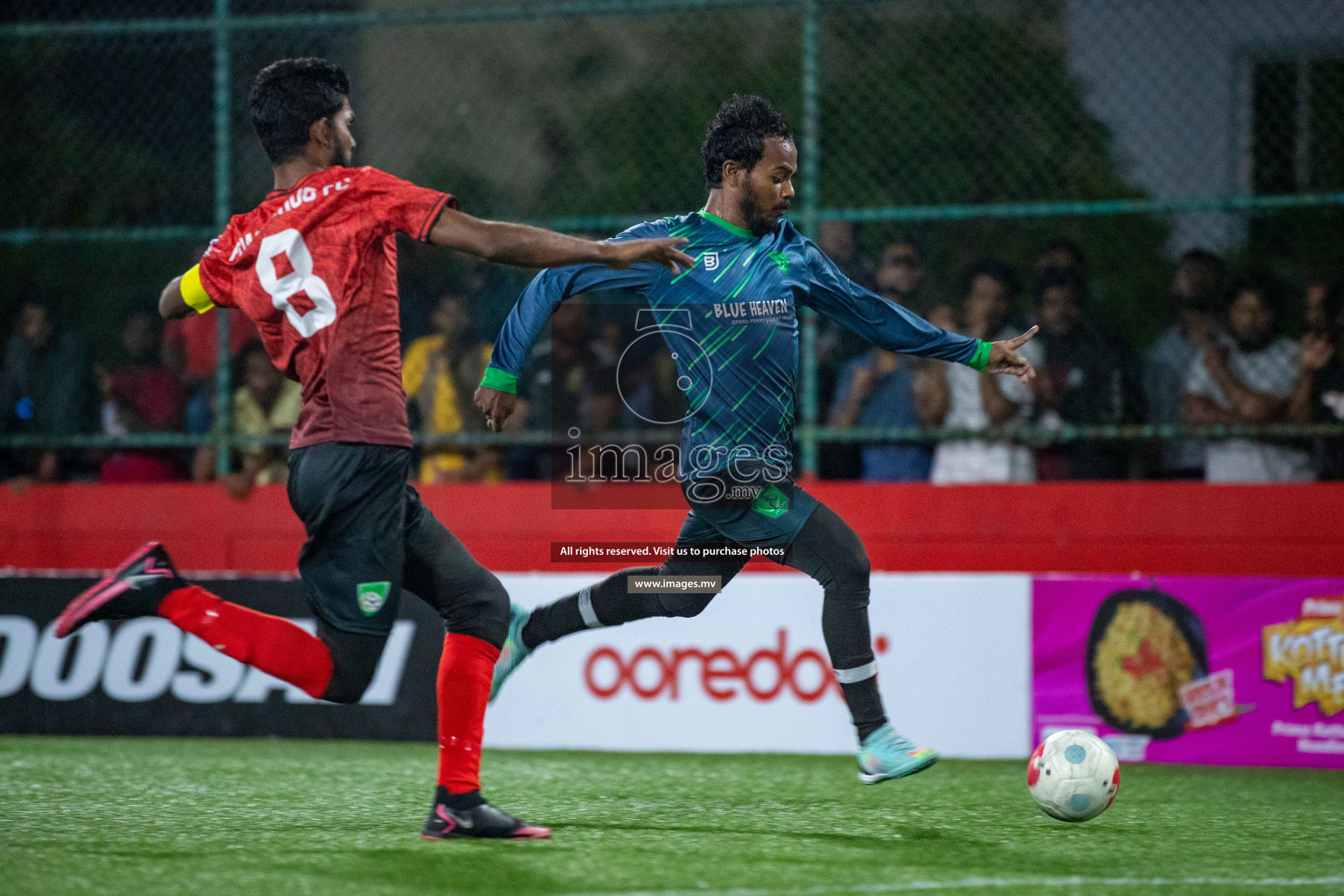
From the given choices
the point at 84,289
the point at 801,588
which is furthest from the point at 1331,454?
the point at 84,289

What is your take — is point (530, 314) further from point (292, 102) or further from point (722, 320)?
point (292, 102)

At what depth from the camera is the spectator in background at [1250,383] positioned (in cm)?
735

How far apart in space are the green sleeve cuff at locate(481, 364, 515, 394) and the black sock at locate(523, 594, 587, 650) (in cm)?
Result: 86

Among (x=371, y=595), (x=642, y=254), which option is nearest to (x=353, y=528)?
(x=371, y=595)

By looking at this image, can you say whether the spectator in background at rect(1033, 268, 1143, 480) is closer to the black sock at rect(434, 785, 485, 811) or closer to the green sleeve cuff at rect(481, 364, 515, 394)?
the green sleeve cuff at rect(481, 364, 515, 394)

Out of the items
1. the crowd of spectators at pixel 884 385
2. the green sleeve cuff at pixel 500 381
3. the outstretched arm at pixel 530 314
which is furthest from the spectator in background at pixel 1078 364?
the green sleeve cuff at pixel 500 381

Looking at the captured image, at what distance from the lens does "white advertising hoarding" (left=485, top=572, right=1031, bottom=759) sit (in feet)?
22.9

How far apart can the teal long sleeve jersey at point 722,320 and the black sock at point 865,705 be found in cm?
76

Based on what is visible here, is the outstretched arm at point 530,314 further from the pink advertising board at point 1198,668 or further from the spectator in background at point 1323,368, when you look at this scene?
the spectator in background at point 1323,368

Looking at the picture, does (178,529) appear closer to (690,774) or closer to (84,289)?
(84,289)

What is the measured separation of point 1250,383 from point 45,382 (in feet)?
21.0

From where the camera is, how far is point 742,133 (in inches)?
203

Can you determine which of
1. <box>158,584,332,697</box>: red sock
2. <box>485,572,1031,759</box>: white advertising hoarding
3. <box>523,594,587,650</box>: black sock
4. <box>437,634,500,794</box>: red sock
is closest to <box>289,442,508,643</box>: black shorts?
<box>158,584,332,697</box>: red sock

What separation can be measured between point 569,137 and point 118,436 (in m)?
4.49
